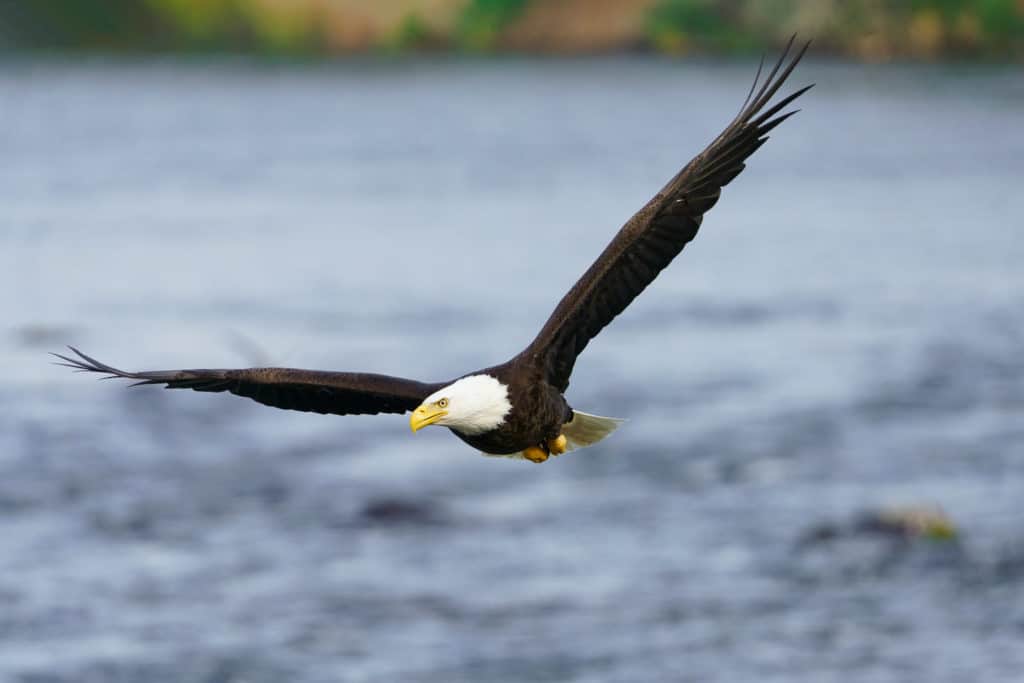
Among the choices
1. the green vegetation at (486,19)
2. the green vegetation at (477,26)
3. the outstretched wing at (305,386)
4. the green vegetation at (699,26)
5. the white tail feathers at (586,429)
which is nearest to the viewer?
the outstretched wing at (305,386)

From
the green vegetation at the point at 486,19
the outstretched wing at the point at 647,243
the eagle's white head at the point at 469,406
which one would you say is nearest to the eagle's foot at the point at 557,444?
the outstretched wing at the point at 647,243

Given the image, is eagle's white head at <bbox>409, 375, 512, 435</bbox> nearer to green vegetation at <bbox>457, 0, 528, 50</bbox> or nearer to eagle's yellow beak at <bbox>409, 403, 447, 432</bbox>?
eagle's yellow beak at <bbox>409, 403, 447, 432</bbox>

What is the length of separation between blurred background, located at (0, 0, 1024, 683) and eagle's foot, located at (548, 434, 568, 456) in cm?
130

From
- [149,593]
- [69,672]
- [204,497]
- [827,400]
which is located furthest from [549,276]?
[69,672]

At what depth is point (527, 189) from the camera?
6956 cm

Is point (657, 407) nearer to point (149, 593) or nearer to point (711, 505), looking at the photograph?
point (711, 505)

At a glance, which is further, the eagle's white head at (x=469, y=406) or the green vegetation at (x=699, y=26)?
the green vegetation at (x=699, y=26)

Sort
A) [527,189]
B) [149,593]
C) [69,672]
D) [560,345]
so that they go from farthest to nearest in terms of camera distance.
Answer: [527,189] → [149,593] → [69,672] → [560,345]

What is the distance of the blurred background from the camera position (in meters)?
24.6

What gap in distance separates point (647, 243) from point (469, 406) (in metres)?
1.39

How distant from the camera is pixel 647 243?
9398 millimetres

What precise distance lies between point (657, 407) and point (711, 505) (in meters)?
6.00

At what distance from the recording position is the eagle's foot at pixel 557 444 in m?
9.09

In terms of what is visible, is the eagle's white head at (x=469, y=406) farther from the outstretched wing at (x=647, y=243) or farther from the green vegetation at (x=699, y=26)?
the green vegetation at (x=699, y=26)
